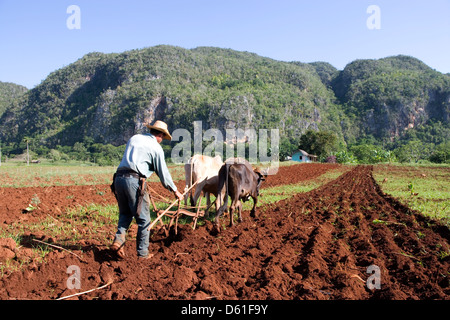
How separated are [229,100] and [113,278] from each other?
10081 cm

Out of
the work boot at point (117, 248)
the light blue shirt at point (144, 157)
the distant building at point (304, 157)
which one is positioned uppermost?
the light blue shirt at point (144, 157)

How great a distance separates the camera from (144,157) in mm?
4781

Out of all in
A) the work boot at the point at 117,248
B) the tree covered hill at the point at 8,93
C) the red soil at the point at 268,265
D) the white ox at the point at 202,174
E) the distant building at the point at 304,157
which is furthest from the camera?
the tree covered hill at the point at 8,93

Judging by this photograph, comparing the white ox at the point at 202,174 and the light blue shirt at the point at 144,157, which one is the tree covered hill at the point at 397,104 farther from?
the light blue shirt at the point at 144,157

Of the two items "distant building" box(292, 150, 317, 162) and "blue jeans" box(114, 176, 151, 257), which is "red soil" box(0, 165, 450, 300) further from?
"distant building" box(292, 150, 317, 162)

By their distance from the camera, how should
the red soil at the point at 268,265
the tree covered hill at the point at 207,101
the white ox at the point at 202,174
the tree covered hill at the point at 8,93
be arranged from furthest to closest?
the tree covered hill at the point at 8,93 → the tree covered hill at the point at 207,101 → the white ox at the point at 202,174 → the red soil at the point at 268,265

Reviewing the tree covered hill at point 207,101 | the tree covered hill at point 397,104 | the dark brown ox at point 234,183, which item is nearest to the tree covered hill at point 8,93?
the tree covered hill at point 207,101

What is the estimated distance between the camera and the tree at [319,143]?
63156mm

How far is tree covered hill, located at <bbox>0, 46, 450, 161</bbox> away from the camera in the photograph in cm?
10569

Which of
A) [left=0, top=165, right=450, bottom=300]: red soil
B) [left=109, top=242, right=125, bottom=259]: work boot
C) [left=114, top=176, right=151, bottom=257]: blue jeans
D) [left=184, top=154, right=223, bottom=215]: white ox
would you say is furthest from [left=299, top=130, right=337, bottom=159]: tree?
[left=109, top=242, right=125, bottom=259]: work boot
